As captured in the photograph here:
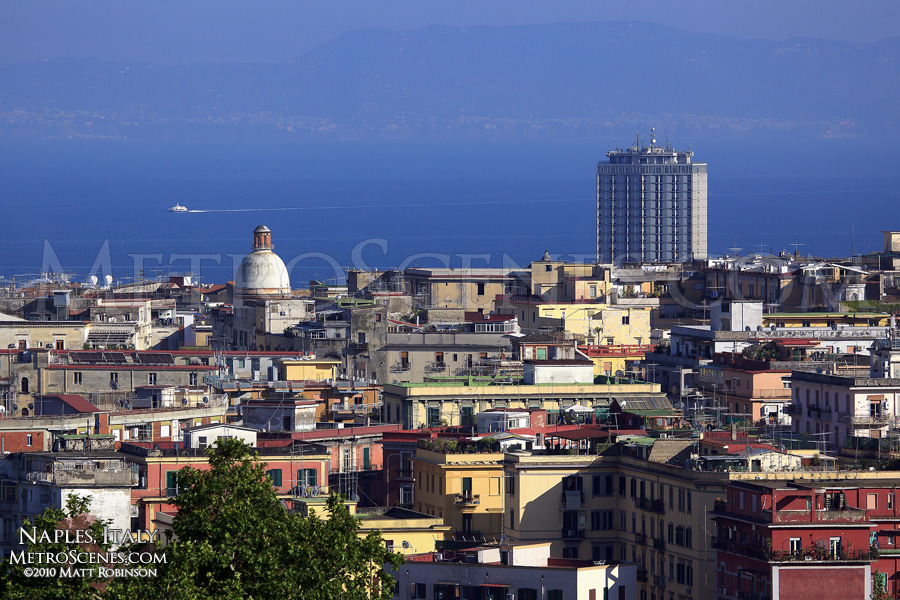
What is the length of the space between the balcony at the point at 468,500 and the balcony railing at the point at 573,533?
7.92 feet

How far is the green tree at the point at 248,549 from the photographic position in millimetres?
30281

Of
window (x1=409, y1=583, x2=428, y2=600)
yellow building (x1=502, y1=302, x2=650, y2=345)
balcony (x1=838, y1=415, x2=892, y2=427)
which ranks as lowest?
window (x1=409, y1=583, x2=428, y2=600)

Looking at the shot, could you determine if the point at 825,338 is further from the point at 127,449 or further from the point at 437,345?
the point at 127,449

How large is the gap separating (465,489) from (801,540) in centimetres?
1271

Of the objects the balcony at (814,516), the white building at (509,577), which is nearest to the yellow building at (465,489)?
the white building at (509,577)

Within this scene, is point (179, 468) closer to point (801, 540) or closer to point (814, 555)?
point (801, 540)

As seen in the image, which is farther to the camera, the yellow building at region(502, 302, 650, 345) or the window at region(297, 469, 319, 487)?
the yellow building at region(502, 302, 650, 345)

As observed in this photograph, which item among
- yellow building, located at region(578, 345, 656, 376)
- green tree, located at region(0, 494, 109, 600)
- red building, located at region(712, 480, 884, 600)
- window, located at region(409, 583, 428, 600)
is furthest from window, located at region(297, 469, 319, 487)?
yellow building, located at region(578, 345, 656, 376)

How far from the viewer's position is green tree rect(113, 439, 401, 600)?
30.3 metres

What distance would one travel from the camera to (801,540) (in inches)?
1580

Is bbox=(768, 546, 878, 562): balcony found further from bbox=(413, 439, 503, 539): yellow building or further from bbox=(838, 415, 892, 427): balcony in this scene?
bbox=(838, 415, 892, 427): balcony

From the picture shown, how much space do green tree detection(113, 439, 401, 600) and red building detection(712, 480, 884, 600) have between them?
894 centimetres

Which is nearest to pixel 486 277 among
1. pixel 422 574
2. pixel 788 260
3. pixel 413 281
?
pixel 413 281

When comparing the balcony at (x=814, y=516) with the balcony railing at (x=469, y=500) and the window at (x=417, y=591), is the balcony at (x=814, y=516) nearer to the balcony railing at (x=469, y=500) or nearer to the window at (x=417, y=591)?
the window at (x=417, y=591)
